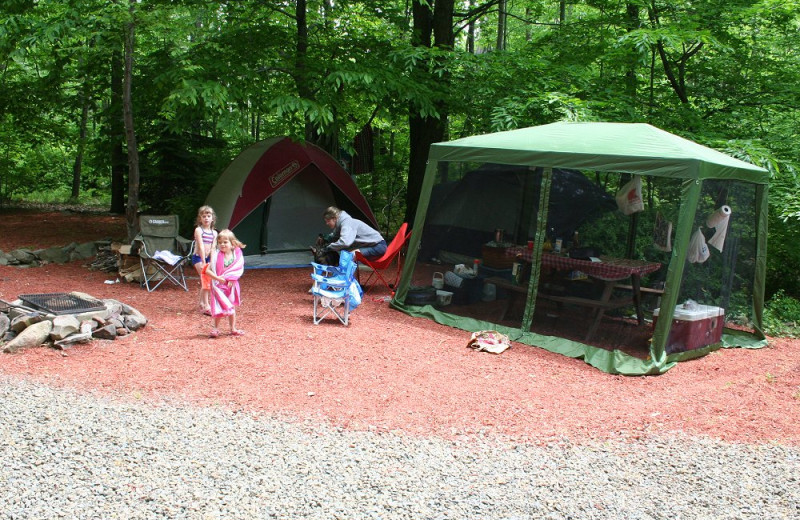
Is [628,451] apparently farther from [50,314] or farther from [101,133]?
[101,133]

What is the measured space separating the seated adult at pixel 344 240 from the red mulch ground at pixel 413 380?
3.39 feet

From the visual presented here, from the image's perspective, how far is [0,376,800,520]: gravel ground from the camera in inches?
117

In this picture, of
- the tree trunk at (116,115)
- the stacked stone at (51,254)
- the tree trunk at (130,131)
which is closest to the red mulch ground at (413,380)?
the tree trunk at (130,131)

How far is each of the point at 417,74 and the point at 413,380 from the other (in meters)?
5.53

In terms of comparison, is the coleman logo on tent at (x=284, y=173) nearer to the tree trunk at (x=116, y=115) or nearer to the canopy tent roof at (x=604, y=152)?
the tree trunk at (x=116, y=115)

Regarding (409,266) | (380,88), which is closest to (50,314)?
(409,266)

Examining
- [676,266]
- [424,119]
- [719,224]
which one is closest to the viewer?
[676,266]

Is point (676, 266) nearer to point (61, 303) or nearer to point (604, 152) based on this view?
point (604, 152)

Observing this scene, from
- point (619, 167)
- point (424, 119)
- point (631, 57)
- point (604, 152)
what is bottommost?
point (619, 167)

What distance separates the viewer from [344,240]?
7387 mm

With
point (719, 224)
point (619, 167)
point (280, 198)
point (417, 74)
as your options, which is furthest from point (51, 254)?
point (719, 224)

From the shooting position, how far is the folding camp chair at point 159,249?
766 centimetres

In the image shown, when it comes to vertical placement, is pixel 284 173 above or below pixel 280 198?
above

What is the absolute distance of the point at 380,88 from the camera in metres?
8.52
